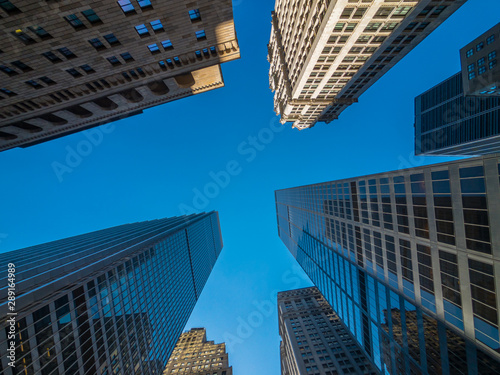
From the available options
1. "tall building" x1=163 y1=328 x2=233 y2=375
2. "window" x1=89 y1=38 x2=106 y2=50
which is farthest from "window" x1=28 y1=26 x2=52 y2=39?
"tall building" x1=163 y1=328 x2=233 y2=375

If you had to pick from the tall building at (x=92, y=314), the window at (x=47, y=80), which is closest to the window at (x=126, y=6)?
the window at (x=47, y=80)

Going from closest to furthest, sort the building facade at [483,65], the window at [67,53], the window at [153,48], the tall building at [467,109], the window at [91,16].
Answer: the window at [91,16] → the window at [67,53] → the window at [153,48] → the building facade at [483,65] → the tall building at [467,109]

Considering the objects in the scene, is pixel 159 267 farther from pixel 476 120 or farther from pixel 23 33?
pixel 476 120

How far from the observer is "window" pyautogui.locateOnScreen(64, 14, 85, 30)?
23.9m

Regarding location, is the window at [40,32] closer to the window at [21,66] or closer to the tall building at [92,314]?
the window at [21,66]

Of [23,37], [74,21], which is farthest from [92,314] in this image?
[74,21]

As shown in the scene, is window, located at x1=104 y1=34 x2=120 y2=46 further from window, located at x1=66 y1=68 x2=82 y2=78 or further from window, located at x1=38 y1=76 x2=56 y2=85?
window, located at x1=38 y1=76 x2=56 y2=85

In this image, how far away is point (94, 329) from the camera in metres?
29.7

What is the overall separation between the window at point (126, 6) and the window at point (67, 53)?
1022cm

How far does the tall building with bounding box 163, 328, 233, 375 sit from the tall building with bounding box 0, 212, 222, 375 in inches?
1159

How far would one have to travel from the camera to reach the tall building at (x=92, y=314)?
68.4 feet

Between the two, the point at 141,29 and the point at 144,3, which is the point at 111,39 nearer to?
the point at 141,29

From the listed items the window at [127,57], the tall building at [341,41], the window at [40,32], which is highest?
the tall building at [341,41]

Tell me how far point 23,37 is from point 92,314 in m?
37.4
